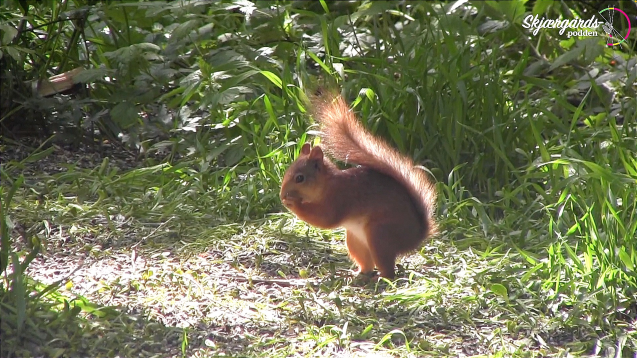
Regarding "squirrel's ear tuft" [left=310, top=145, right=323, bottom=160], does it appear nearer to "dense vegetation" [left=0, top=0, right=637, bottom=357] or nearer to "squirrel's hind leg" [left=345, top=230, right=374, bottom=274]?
"squirrel's hind leg" [left=345, top=230, right=374, bottom=274]

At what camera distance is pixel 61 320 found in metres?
2.52

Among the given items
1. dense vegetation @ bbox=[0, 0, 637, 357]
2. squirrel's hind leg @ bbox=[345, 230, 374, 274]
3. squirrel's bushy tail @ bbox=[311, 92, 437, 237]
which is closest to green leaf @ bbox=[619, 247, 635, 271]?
dense vegetation @ bbox=[0, 0, 637, 357]

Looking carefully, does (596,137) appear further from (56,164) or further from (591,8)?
(56,164)

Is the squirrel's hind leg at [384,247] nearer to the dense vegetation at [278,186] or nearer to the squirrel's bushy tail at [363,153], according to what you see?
the dense vegetation at [278,186]

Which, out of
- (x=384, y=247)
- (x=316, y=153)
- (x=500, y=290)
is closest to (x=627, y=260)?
(x=500, y=290)

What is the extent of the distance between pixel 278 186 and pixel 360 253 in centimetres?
74

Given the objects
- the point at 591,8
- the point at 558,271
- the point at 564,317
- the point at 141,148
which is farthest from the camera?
the point at 591,8

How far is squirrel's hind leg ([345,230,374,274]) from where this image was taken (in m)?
3.29

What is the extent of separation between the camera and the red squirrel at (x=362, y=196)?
319cm

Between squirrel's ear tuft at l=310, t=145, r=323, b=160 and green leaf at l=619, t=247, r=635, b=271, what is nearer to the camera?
green leaf at l=619, t=247, r=635, b=271

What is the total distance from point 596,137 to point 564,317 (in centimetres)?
151

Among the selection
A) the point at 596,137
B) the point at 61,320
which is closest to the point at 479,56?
the point at 596,137

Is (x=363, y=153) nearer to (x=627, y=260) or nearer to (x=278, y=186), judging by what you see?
(x=278, y=186)

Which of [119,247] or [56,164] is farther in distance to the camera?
[56,164]
